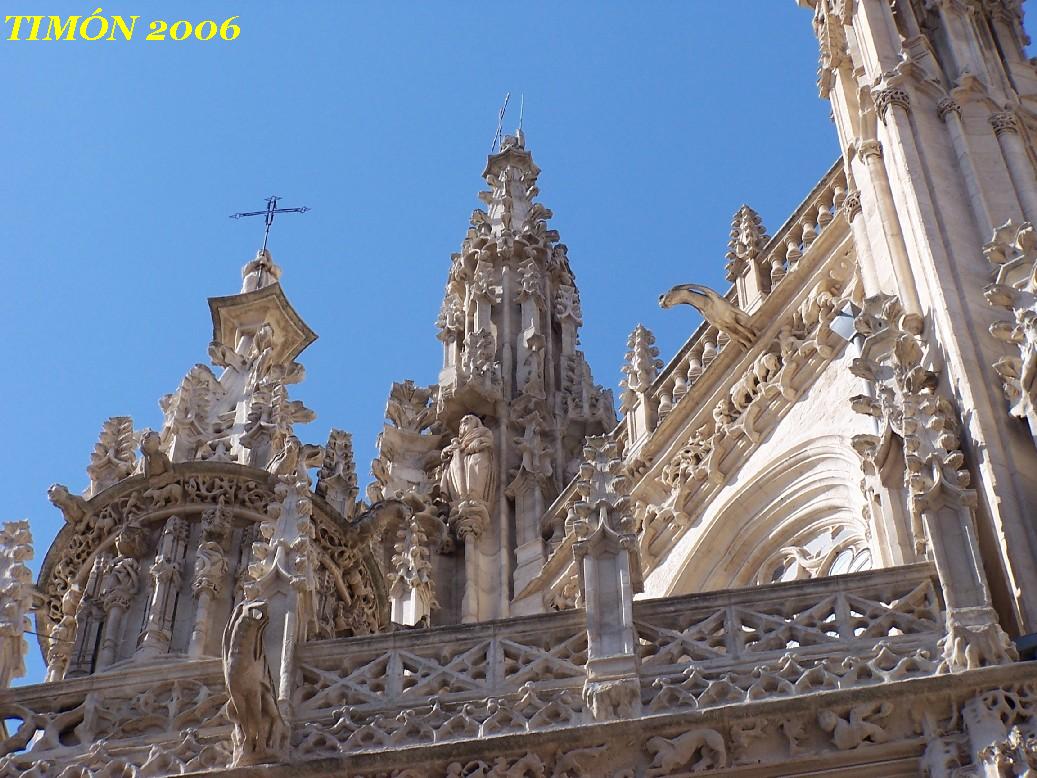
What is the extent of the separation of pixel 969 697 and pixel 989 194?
592 centimetres

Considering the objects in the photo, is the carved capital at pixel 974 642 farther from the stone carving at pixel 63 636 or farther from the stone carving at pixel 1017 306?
the stone carving at pixel 63 636

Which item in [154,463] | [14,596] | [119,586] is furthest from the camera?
[154,463]

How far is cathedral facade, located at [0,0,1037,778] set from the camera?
12.9 metres

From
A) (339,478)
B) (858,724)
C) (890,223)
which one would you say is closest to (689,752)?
(858,724)

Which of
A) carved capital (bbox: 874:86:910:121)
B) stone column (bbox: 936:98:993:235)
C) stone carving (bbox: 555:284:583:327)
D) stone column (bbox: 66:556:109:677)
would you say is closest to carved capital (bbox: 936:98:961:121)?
stone column (bbox: 936:98:993:235)

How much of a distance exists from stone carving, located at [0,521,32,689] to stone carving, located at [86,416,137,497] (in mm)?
2082

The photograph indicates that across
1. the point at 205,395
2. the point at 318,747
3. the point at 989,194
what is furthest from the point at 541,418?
the point at 318,747

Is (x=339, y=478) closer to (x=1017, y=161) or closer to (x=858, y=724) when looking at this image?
(x=1017, y=161)

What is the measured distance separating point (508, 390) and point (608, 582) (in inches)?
419

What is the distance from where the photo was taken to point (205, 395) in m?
20.1

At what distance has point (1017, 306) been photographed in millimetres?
15156

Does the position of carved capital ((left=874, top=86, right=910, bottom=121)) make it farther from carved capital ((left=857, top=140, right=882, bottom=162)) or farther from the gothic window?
the gothic window

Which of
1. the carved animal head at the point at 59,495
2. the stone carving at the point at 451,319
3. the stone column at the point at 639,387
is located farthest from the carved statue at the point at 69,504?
the stone carving at the point at 451,319

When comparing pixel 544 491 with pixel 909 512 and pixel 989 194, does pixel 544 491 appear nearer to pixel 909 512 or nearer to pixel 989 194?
pixel 989 194
